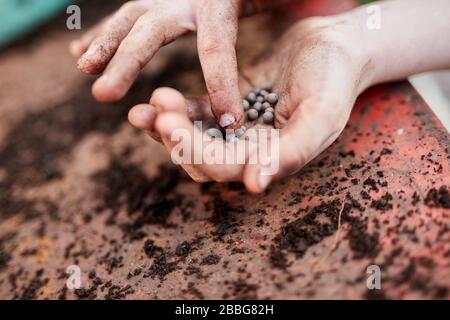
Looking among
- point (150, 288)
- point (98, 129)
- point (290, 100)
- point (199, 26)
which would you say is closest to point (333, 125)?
point (290, 100)

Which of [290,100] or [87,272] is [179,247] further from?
[290,100]

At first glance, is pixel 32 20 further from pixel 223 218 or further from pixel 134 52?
pixel 223 218

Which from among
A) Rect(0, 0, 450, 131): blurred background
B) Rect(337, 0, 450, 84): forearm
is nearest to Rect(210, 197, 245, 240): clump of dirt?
Rect(337, 0, 450, 84): forearm

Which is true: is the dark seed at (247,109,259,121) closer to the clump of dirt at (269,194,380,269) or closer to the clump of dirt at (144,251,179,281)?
the clump of dirt at (269,194,380,269)

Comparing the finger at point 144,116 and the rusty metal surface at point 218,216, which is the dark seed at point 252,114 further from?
the finger at point 144,116

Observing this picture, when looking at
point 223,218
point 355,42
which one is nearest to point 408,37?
point 355,42

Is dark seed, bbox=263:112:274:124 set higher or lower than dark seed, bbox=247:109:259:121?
lower

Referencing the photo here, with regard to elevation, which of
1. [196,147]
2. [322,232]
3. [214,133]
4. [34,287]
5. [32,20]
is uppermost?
[32,20]

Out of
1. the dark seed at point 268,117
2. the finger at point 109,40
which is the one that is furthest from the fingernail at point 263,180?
the finger at point 109,40
